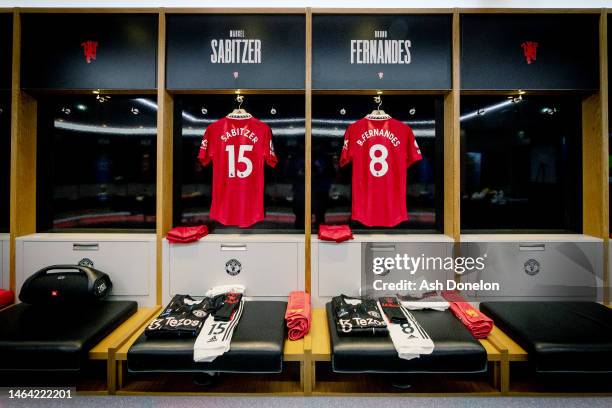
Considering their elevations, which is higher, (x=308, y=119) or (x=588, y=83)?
(x=588, y=83)

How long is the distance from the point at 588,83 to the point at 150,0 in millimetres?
3394

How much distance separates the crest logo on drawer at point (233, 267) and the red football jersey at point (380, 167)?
0.97 metres

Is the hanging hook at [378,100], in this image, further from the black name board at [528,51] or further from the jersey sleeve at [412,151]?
the black name board at [528,51]

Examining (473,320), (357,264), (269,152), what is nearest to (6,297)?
(269,152)

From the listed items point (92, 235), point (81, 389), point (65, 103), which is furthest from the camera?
point (65, 103)

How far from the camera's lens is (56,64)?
241 centimetres

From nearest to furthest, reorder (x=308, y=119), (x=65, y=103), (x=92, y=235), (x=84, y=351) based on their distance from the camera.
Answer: (x=84, y=351) < (x=308, y=119) < (x=92, y=235) < (x=65, y=103)

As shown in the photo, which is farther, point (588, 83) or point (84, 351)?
point (588, 83)

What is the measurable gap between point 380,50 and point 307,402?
2.36m

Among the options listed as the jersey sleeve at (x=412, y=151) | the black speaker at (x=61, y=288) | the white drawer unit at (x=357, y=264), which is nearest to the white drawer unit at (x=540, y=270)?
the white drawer unit at (x=357, y=264)

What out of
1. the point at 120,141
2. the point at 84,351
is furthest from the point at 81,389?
the point at 120,141

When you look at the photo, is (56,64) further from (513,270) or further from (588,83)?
(588,83)

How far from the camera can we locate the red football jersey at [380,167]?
250cm

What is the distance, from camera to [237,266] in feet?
7.81
